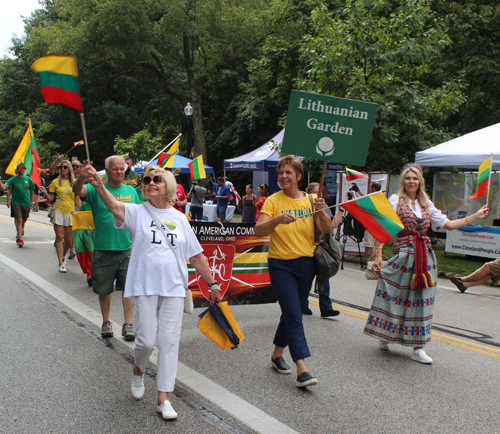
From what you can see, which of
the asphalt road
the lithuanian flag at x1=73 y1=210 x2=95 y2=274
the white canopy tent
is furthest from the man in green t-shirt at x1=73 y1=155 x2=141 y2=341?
the white canopy tent

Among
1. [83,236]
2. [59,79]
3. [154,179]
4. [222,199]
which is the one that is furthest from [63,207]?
[222,199]

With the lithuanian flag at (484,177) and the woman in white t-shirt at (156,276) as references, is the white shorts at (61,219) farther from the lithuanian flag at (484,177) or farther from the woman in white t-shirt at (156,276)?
the lithuanian flag at (484,177)

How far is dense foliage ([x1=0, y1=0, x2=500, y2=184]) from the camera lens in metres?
13.9

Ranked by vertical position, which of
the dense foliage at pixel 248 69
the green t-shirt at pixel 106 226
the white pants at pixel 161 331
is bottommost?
the white pants at pixel 161 331

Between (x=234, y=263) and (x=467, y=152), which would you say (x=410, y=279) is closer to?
(x=234, y=263)

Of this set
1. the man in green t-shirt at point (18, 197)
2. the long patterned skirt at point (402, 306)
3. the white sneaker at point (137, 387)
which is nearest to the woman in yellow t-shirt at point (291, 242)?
the long patterned skirt at point (402, 306)

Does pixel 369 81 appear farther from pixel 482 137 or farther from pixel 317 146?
pixel 317 146

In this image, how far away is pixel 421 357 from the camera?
4.95 m

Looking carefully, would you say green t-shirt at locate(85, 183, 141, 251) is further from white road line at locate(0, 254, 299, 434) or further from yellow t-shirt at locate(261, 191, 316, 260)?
yellow t-shirt at locate(261, 191, 316, 260)

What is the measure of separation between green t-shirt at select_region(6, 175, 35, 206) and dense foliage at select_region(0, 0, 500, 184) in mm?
7448

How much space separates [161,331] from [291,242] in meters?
1.31

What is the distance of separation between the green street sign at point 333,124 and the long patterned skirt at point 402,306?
119 cm

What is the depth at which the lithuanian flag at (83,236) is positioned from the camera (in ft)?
24.0

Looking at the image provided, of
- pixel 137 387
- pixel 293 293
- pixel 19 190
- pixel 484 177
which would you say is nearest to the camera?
pixel 137 387
